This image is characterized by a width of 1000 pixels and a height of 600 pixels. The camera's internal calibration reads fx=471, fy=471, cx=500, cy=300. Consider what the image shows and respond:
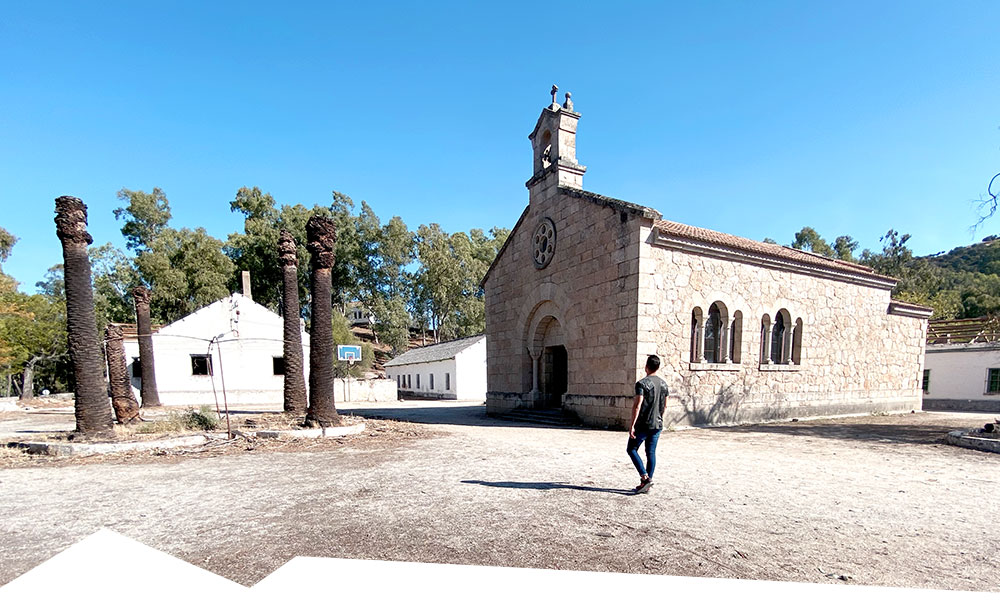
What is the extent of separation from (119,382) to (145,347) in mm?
10025

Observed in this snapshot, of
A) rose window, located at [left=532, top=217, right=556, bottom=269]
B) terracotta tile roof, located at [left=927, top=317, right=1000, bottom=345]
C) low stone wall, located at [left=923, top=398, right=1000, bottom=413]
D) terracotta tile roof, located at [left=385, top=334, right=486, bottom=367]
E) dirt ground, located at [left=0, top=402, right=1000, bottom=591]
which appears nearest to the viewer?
dirt ground, located at [left=0, top=402, right=1000, bottom=591]

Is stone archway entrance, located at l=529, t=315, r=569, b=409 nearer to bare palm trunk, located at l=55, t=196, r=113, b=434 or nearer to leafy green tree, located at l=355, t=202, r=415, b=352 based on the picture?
bare palm trunk, located at l=55, t=196, r=113, b=434

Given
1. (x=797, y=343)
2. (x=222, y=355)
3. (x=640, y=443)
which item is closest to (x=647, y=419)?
(x=640, y=443)

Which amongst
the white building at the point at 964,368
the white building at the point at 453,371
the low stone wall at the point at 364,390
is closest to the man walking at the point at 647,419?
the white building at the point at 964,368

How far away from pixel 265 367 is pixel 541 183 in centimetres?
2048

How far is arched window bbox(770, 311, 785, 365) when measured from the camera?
1471 cm

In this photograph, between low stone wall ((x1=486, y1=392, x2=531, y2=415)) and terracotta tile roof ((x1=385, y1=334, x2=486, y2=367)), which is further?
terracotta tile roof ((x1=385, y1=334, x2=486, y2=367))

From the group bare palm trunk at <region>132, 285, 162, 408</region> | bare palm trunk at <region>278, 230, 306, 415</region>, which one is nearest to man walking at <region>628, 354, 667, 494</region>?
bare palm trunk at <region>278, 230, 306, 415</region>

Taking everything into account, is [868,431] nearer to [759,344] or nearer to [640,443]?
[759,344]

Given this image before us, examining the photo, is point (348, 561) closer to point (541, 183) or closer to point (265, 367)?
point (541, 183)

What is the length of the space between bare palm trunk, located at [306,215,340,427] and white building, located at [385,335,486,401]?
19085 mm

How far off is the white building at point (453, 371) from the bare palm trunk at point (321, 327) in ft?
62.6

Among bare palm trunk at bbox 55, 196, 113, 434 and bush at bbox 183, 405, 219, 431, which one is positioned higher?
bare palm trunk at bbox 55, 196, 113, 434

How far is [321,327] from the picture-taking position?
11.7 meters
